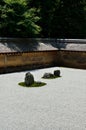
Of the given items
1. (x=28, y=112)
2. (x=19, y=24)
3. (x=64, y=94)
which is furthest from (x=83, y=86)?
(x=19, y=24)

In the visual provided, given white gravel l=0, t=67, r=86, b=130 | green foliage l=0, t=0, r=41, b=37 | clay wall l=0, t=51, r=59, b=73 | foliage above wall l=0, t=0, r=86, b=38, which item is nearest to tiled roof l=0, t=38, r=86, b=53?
clay wall l=0, t=51, r=59, b=73

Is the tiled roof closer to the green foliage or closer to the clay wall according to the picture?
the clay wall

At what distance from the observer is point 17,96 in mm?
16047

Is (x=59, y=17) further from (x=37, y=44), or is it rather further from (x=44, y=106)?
(x=44, y=106)

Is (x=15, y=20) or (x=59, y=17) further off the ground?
(x=59, y=17)

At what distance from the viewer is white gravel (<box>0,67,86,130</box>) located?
11.4 metres

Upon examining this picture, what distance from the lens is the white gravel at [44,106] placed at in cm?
1137

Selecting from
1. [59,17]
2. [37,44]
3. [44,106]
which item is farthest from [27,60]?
[59,17]

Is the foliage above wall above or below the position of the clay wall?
above

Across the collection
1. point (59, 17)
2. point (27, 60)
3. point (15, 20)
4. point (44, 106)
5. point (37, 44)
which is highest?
point (59, 17)

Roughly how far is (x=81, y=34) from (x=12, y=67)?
17489 mm

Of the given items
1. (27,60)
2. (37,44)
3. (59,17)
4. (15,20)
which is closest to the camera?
(27,60)

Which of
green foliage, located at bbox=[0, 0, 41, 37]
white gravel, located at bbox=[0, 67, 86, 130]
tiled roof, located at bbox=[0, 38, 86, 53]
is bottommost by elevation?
white gravel, located at bbox=[0, 67, 86, 130]

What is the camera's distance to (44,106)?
14.1 m
